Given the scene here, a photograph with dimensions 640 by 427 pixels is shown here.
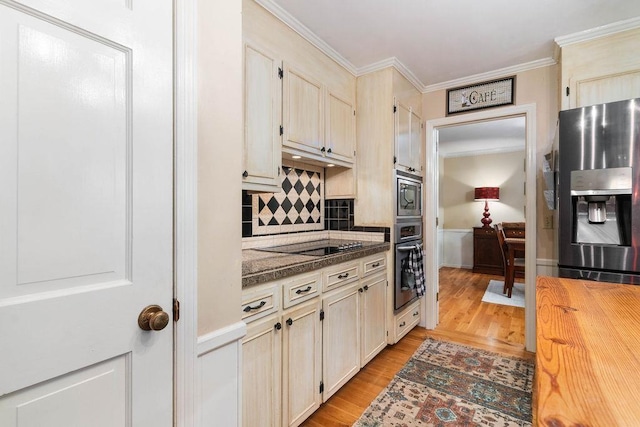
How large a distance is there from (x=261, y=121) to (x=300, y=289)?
993 mm

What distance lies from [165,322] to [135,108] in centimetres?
57

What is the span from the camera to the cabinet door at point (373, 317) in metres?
2.21

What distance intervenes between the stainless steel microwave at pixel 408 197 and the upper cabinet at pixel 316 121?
50 centimetres

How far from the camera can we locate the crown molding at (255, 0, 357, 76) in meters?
1.84

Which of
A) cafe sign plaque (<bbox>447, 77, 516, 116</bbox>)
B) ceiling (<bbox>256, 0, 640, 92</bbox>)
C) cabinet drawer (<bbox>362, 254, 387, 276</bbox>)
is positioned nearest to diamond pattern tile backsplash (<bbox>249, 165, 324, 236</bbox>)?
cabinet drawer (<bbox>362, 254, 387, 276</bbox>)

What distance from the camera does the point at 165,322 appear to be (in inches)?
31.3

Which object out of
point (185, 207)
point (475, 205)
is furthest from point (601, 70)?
point (475, 205)

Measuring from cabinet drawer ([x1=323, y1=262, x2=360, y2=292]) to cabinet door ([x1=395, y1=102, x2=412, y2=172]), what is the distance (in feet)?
3.57

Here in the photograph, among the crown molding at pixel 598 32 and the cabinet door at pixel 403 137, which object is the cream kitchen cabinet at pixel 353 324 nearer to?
the cabinet door at pixel 403 137

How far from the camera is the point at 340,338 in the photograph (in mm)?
1939

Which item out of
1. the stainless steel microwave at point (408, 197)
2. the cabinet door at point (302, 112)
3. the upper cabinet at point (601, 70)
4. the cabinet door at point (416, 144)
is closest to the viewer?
the cabinet door at point (302, 112)

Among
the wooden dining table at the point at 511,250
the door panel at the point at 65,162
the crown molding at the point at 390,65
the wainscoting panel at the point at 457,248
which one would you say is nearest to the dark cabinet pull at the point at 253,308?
the door panel at the point at 65,162

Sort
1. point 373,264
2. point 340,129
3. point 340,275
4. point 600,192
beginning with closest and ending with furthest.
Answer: point 600,192 → point 340,275 → point 373,264 → point 340,129

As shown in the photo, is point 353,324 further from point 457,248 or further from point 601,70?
point 457,248
